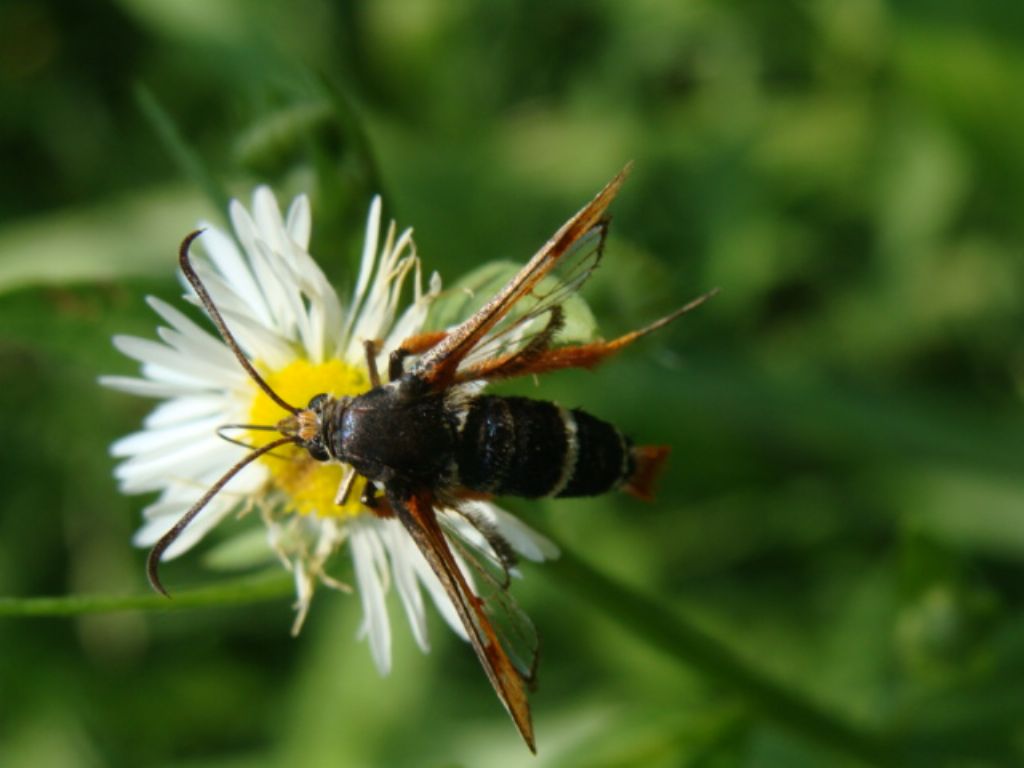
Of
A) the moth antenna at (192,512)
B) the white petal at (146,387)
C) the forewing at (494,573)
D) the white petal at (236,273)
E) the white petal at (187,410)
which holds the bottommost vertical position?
the forewing at (494,573)

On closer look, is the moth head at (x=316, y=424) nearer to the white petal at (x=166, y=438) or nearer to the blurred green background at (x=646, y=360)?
the white petal at (x=166, y=438)

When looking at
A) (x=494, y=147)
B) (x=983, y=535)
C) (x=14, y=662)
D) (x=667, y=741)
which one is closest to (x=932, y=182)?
(x=983, y=535)

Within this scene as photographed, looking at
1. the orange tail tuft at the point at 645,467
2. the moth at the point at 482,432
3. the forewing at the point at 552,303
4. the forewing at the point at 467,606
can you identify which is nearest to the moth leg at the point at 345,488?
the moth at the point at 482,432

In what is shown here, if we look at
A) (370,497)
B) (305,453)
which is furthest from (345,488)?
(305,453)

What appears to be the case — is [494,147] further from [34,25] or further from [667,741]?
[667,741]

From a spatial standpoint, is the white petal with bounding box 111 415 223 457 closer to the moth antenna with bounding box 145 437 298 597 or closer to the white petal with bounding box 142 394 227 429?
the white petal with bounding box 142 394 227 429

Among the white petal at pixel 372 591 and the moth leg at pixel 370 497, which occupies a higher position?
the moth leg at pixel 370 497
